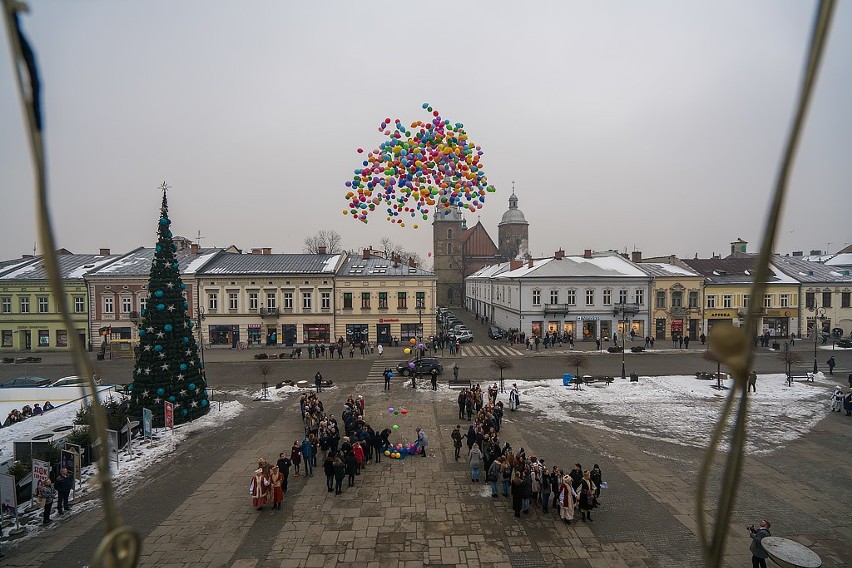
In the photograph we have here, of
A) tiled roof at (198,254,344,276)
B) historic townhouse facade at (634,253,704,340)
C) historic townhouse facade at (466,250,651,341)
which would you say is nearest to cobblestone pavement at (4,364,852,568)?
tiled roof at (198,254,344,276)

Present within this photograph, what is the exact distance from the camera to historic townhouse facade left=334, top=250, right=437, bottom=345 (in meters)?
45.0

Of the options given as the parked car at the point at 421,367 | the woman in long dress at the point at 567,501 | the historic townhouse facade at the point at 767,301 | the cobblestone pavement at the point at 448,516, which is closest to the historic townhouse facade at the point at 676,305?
the historic townhouse facade at the point at 767,301

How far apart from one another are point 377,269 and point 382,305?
12.8 feet

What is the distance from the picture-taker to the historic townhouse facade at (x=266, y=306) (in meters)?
44.2

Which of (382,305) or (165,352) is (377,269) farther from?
(165,352)

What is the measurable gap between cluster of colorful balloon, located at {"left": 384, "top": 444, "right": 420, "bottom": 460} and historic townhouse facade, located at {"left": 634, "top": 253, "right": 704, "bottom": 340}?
38670mm

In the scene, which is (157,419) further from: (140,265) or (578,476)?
(140,265)

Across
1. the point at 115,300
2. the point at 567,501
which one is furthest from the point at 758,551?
the point at 115,300

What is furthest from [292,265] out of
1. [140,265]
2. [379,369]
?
[379,369]

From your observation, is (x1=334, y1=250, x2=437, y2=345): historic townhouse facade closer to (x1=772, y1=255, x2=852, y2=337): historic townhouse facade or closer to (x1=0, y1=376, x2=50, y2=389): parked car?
(x1=0, y1=376, x2=50, y2=389): parked car

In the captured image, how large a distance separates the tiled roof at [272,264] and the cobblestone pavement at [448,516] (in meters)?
28.7

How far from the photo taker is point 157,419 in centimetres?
2022

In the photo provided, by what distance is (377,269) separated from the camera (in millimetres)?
46500

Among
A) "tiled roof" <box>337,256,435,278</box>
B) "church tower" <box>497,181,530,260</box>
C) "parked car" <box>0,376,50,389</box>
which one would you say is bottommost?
"parked car" <box>0,376,50,389</box>
